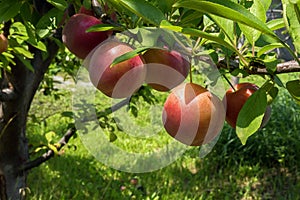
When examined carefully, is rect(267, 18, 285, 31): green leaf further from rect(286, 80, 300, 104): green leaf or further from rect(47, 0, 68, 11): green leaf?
rect(47, 0, 68, 11): green leaf

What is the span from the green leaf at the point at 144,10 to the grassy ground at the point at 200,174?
181 centimetres

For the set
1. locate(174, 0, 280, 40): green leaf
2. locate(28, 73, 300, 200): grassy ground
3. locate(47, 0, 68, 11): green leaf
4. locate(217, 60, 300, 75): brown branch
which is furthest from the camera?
locate(28, 73, 300, 200): grassy ground

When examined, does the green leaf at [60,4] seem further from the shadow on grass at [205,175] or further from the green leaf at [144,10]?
the shadow on grass at [205,175]

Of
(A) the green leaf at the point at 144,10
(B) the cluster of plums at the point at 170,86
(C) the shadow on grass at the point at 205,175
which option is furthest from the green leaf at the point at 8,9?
(C) the shadow on grass at the point at 205,175

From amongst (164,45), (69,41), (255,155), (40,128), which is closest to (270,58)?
(164,45)

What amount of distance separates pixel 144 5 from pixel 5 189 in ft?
4.61

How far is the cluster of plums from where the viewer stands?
1.98 feet

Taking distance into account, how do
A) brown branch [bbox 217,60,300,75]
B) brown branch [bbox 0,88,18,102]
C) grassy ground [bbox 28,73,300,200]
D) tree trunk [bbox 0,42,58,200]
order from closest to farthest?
1. brown branch [bbox 217,60,300,75]
2. brown branch [bbox 0,88,18,102]
3. tree trunk [bbox 0,42,58,200]
4. grassy ground [bbox 28,73,300,200]

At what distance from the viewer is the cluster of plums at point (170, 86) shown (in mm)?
604

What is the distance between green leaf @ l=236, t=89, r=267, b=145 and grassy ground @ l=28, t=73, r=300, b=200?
175cm

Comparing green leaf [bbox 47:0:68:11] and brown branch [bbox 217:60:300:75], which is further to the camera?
green leaf [bbox 47:0:68:11]

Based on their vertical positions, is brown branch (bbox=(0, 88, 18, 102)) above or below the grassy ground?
above

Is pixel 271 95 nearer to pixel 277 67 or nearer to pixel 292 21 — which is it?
pixel 277 67

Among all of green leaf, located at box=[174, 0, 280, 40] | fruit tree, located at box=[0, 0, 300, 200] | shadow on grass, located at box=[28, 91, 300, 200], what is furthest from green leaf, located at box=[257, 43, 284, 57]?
shadow on grass, located at box=[28, 91, 300, 200]
